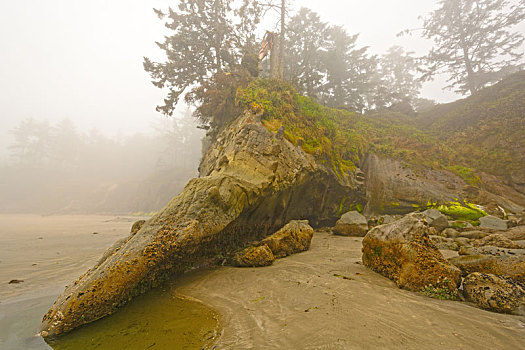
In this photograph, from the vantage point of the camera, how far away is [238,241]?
553 centimetres

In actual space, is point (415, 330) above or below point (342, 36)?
below

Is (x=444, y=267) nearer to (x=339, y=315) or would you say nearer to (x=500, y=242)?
(x=339, y=315)

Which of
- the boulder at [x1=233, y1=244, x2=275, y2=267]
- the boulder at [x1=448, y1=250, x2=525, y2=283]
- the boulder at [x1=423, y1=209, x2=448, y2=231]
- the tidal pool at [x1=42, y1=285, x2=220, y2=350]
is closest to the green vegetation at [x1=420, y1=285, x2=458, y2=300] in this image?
the boulder at [x1=448, y1=250, x2=525, y2=283]

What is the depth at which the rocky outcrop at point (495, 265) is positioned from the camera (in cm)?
282

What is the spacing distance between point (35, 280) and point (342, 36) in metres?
30.7

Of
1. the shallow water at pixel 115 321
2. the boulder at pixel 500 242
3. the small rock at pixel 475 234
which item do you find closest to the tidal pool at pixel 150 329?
the shallow water at pixel 115 321

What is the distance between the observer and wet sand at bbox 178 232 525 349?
1.90 m

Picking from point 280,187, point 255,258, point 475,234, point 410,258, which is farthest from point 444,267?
point 475,234

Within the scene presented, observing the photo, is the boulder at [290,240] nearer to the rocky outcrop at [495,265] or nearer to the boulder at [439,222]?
the rocky outcrop at [495,265]

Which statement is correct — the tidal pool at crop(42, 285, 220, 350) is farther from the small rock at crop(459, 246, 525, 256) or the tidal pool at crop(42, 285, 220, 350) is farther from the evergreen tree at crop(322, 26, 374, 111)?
the evergreen tree at crop(322, 26, 374, 111)

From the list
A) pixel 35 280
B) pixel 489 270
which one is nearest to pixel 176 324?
pixel 35 280

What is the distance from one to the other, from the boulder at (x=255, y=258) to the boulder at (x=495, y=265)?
10.4ft

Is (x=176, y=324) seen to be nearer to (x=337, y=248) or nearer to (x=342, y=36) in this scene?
(x=337, y=248)

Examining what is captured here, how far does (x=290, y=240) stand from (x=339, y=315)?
2.91 metres
